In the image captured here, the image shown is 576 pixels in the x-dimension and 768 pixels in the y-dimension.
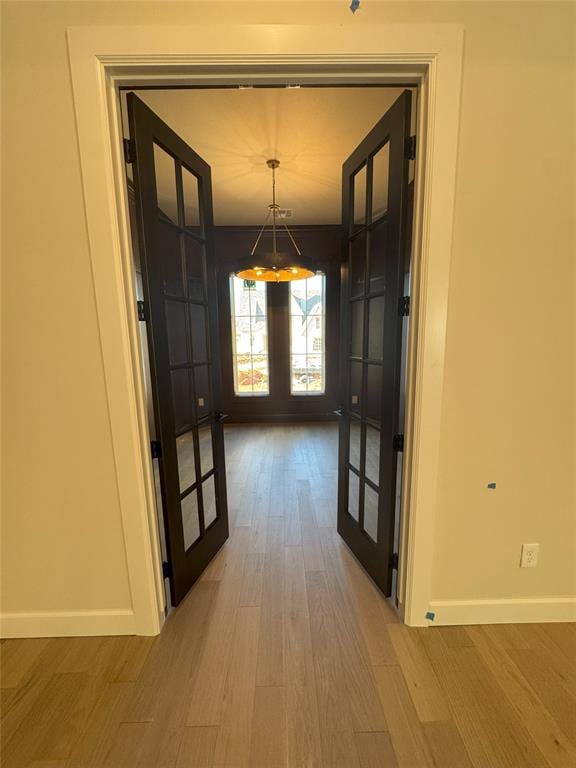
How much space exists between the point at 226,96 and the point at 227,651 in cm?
322

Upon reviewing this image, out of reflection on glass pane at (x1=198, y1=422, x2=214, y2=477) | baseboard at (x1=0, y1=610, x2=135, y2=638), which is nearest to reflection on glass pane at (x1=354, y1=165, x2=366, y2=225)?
reflection on glass pane at (x1=198, y1=422, x2=214, y2=477)

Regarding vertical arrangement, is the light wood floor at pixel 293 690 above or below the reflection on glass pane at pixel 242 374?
below

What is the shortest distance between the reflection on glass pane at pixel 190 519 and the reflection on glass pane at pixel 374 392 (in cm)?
118

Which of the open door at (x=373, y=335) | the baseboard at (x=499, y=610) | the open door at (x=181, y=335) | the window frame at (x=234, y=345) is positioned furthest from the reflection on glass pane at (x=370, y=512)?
the window frame at (x=234, y=345)

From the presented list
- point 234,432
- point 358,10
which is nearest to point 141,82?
point 358,10

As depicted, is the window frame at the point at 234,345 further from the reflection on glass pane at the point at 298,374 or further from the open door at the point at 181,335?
the open door at the point at 181,335

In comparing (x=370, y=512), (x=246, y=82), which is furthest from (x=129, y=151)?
(x=370, y=512)

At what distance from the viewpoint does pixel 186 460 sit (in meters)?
1.71

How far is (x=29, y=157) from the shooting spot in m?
1.14

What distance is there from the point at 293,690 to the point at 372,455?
42.8 inches

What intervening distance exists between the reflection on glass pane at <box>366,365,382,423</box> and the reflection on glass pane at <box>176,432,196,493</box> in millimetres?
1057

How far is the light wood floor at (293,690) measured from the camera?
105 cm

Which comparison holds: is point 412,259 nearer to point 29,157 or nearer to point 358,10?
point 358,10

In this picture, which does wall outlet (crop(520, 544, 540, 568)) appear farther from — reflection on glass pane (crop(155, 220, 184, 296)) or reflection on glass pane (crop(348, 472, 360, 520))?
reflection on glass pane (crop(155, 220, 184, 296))
